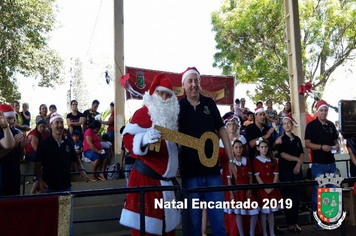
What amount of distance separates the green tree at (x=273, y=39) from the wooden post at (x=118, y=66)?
11.0 meters

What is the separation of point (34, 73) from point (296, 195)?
12615mm

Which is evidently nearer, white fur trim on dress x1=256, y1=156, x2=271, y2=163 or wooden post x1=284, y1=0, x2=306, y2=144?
white fur trim on dress x1=256, y1=156, x2=271, y2=163

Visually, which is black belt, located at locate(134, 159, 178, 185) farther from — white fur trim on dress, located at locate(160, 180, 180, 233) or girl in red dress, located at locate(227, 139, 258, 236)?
girl in red dress, located at locate(227, 139, 258, 236)

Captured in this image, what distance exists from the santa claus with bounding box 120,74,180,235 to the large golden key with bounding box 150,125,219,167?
0.07m

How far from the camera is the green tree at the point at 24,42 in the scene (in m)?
12.6

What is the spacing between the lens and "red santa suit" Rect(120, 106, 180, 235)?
2598 mm

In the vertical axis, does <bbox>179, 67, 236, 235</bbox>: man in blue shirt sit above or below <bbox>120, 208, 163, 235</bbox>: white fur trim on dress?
above

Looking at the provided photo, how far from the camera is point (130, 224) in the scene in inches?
102

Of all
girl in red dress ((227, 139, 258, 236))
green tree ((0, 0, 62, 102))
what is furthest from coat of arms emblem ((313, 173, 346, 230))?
green tree ((0, 0, 62, 102))

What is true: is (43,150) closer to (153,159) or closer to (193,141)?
(153,159)

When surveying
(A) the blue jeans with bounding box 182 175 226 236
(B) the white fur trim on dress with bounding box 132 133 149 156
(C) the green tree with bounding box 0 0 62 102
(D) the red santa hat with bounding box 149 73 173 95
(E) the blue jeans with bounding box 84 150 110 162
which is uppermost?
(C) the green tree with bounding box 0 0 62 102

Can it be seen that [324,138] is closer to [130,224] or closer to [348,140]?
[348,140]

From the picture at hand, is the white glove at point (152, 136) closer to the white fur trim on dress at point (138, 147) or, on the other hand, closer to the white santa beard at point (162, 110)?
the white fur trim on dress at point (138, 147)

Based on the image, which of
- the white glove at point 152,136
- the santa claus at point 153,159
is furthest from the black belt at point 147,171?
the white glove at point 152,136
